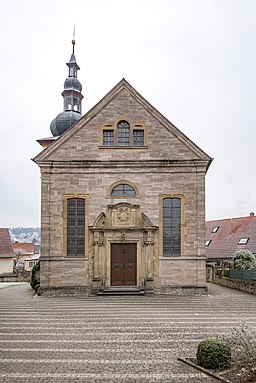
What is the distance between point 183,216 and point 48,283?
8.34m

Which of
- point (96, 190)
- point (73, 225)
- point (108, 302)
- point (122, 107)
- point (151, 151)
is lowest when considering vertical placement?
point (108, 302)

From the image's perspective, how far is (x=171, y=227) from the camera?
25906mm

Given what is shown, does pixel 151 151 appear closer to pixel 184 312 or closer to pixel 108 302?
pixel 108 302

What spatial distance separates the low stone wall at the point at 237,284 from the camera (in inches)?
1070

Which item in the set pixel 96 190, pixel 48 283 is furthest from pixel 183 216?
pixel 48 283

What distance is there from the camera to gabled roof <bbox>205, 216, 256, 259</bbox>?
44.2 metres

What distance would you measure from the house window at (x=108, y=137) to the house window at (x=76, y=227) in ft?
11.7

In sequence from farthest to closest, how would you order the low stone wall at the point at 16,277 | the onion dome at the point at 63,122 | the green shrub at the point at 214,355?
the low stone wall at the point at 16,277, the onion dome at the point at 63,122, the green shrub at the point at 214,355

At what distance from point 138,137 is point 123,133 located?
908 millimetres

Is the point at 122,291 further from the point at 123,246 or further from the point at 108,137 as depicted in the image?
the point at 108,137

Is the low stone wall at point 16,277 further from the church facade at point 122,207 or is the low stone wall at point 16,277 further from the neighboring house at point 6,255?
the church facade at point 122,207

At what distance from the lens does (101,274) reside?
25.5 metres

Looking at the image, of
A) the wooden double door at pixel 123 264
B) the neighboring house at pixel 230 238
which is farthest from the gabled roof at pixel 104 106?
the neighboring house at pixel 230 238

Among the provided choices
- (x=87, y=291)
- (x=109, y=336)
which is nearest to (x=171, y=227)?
(x=87, y=291)
